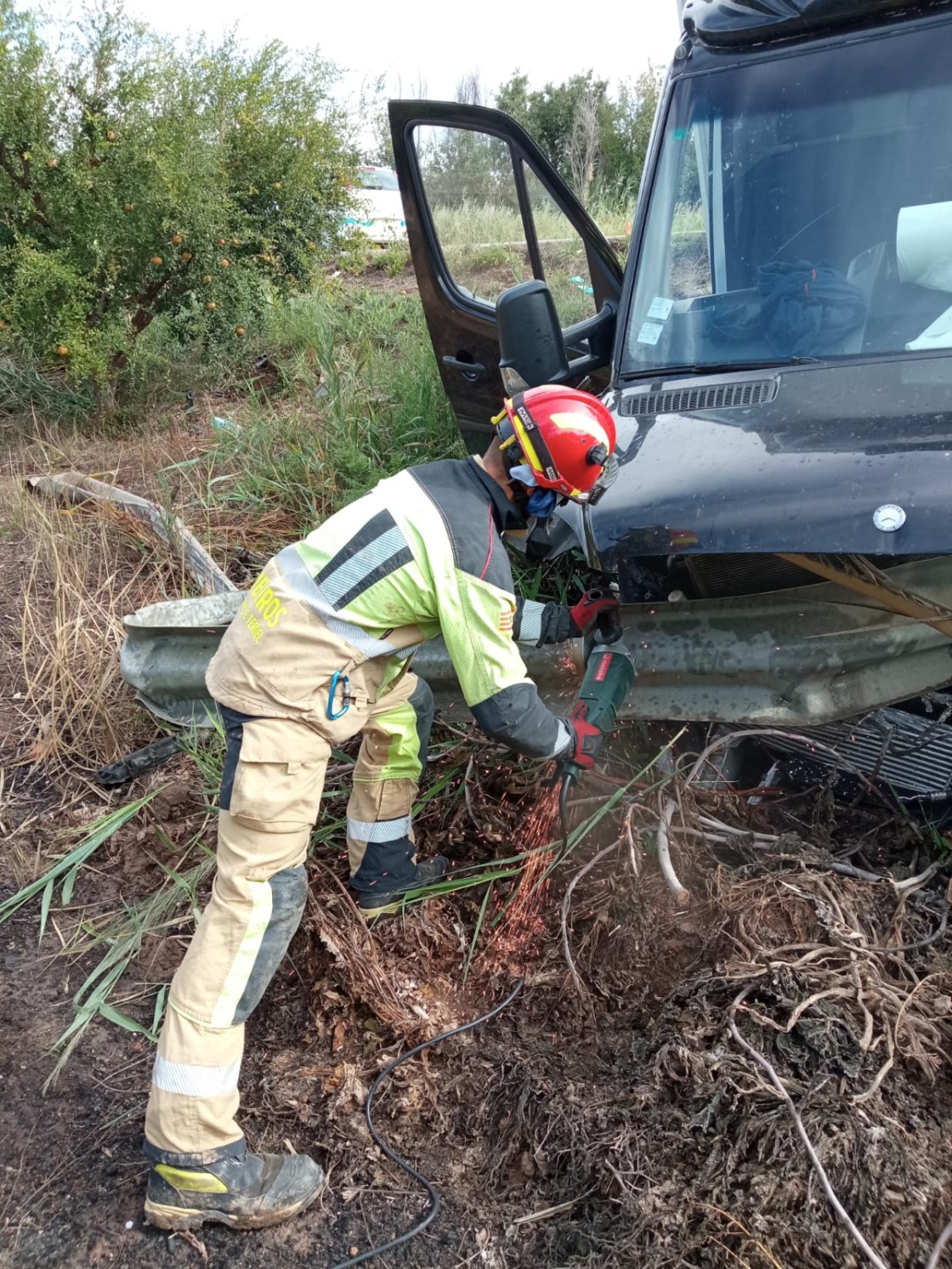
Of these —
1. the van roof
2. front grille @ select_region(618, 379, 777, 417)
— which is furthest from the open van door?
the van roof

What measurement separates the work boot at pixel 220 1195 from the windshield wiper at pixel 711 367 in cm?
247

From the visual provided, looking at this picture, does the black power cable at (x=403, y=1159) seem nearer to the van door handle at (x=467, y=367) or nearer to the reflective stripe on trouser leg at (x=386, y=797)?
the reflective stripe on trouser leg at (x=386, y=797)

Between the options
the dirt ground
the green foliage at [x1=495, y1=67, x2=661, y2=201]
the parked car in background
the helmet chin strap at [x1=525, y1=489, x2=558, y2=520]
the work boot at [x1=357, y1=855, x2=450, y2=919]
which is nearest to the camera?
the dirt ground

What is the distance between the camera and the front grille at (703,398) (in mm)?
2711

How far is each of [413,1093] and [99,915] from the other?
1.32m

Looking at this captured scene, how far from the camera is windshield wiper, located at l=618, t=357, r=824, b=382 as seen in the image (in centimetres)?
287

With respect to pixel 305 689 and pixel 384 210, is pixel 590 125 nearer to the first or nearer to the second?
pixel 384 210

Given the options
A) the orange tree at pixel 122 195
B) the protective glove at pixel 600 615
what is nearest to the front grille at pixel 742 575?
the protective glove at pixel 600 615

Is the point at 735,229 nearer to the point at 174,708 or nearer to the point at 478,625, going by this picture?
the point at 478,625

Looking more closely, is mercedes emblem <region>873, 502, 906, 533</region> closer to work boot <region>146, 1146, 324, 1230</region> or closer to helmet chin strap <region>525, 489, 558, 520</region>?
helmet chin strap <region>525, 489, 558, 520</region>

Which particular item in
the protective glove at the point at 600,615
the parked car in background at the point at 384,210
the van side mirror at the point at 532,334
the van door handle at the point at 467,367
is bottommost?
the protective glove at the point at 600,615

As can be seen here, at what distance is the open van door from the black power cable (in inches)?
83.9

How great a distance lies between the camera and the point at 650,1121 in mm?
2184

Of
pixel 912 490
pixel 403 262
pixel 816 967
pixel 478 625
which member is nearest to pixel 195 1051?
pixel 478 625
